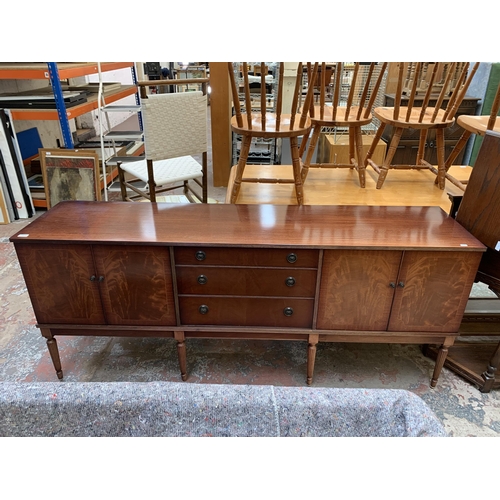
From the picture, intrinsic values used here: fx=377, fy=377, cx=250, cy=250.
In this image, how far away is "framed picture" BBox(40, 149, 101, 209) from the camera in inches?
116

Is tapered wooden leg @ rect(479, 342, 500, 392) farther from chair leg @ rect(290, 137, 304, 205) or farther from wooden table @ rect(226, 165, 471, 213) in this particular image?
chair leg @ rect(290, 137, 304, 205)

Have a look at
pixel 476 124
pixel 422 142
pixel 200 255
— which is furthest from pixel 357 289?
pixel 422 142

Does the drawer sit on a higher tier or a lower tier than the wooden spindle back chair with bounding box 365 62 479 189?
lower

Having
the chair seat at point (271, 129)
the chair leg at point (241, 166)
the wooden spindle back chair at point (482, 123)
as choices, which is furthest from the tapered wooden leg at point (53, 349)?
the wooden spindle back chair at point (482, 123)

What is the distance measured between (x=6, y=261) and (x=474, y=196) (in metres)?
3.09

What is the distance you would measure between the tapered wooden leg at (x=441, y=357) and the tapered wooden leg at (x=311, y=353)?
23.2 inches

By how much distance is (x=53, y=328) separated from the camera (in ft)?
5.78

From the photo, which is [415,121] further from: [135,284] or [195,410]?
[195,410]

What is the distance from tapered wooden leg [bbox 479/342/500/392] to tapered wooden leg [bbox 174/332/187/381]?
4.71ft

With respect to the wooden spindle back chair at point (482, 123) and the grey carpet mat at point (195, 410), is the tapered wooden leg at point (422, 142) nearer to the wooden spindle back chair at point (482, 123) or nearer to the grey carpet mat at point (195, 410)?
the wooden spindle back chair at point (482, 123)

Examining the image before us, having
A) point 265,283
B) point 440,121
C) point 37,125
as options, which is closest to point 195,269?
point 265,283

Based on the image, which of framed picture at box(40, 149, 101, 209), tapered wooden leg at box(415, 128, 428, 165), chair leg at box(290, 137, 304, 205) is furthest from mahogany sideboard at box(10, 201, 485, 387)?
framed picture at box(40, 149, 101, 209)

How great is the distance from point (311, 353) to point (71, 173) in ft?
7.70

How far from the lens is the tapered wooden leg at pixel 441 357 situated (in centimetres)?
174
